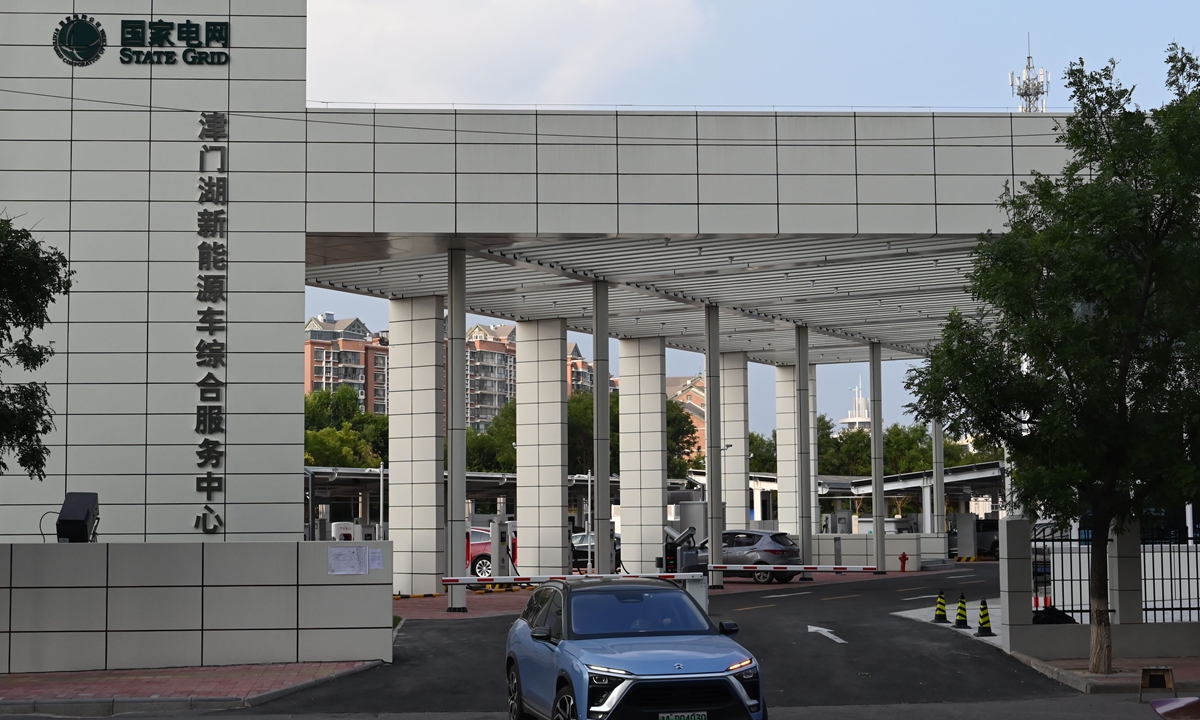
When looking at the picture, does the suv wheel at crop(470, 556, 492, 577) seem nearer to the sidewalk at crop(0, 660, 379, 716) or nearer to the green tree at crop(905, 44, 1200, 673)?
the sidewalk at crop(0, 660, 379, 716)

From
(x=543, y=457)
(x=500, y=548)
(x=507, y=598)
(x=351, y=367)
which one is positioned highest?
(x=351, y=367)

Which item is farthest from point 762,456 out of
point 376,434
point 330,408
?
point 330,408

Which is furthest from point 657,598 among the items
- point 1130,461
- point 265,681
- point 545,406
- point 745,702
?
point 545,406

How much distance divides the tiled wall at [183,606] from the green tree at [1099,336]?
9.16m

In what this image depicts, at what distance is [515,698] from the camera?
13133 millimetres

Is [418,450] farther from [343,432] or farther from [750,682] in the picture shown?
[343,432]

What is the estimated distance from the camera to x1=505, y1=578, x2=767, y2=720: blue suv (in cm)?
1057

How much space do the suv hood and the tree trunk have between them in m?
8.06

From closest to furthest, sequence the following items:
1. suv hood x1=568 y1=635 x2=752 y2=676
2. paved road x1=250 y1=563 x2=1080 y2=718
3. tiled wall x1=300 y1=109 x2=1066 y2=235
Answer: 1. suv hood x1=568 y1=635 x2=752 y2=676
2. paved road x1=250 y1=563 x2=1080 y2=718
3. tiled wall x1=300 y1=109 x2=1066 y2=235

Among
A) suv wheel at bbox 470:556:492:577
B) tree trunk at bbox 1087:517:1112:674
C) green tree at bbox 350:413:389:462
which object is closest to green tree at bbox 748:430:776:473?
green tree at bbox 350:413:389:462

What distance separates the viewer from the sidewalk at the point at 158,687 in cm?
1527

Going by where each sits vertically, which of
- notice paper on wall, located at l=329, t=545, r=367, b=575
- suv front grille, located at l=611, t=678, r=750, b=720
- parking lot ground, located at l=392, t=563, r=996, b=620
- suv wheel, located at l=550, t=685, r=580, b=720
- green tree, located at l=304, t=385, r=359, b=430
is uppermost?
green tree, located at l=304, t=385, r=359, b=430

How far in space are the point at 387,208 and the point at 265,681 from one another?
1130 centimetres

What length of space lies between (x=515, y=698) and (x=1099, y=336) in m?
9.55
